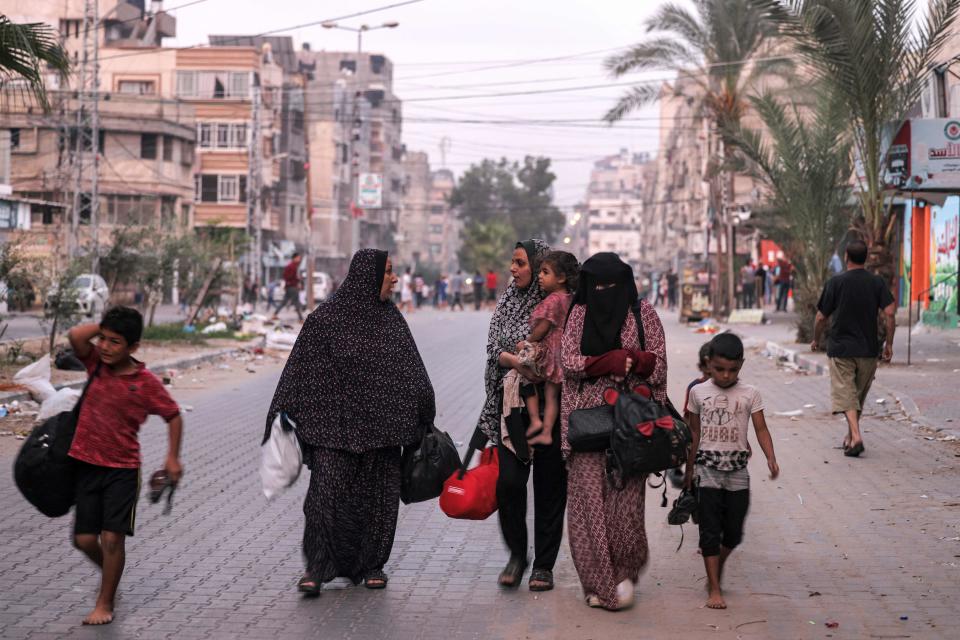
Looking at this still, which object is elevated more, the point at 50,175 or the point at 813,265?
the point at 50,175

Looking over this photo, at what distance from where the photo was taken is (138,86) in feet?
240

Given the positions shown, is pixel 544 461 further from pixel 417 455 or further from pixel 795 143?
pixel 795 143

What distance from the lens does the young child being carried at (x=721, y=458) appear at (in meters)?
6.21

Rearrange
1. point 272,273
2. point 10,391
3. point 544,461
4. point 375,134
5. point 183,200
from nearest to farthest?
point 544,461 → point 10,391 → point 183,200 → point 272,273 → point 375,134

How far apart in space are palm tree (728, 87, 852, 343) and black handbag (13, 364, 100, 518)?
19890mm

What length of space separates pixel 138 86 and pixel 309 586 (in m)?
70.4

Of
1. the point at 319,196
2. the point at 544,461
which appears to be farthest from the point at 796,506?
the point at 319,196

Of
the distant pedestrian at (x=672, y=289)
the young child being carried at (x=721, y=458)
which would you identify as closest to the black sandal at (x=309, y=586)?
the young child being carried at (x=721, y=458)

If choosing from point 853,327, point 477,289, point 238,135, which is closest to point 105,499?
point 853,327

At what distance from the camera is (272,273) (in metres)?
79.9

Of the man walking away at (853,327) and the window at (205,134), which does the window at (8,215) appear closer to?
the window at (205,134)

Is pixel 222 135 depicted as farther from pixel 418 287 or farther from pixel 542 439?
pixel 542 439

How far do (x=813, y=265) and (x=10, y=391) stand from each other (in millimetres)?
15232

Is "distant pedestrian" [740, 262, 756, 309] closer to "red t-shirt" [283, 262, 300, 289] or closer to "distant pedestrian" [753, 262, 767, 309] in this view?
"distant pedestrian" [753, 262, 767, 309]
